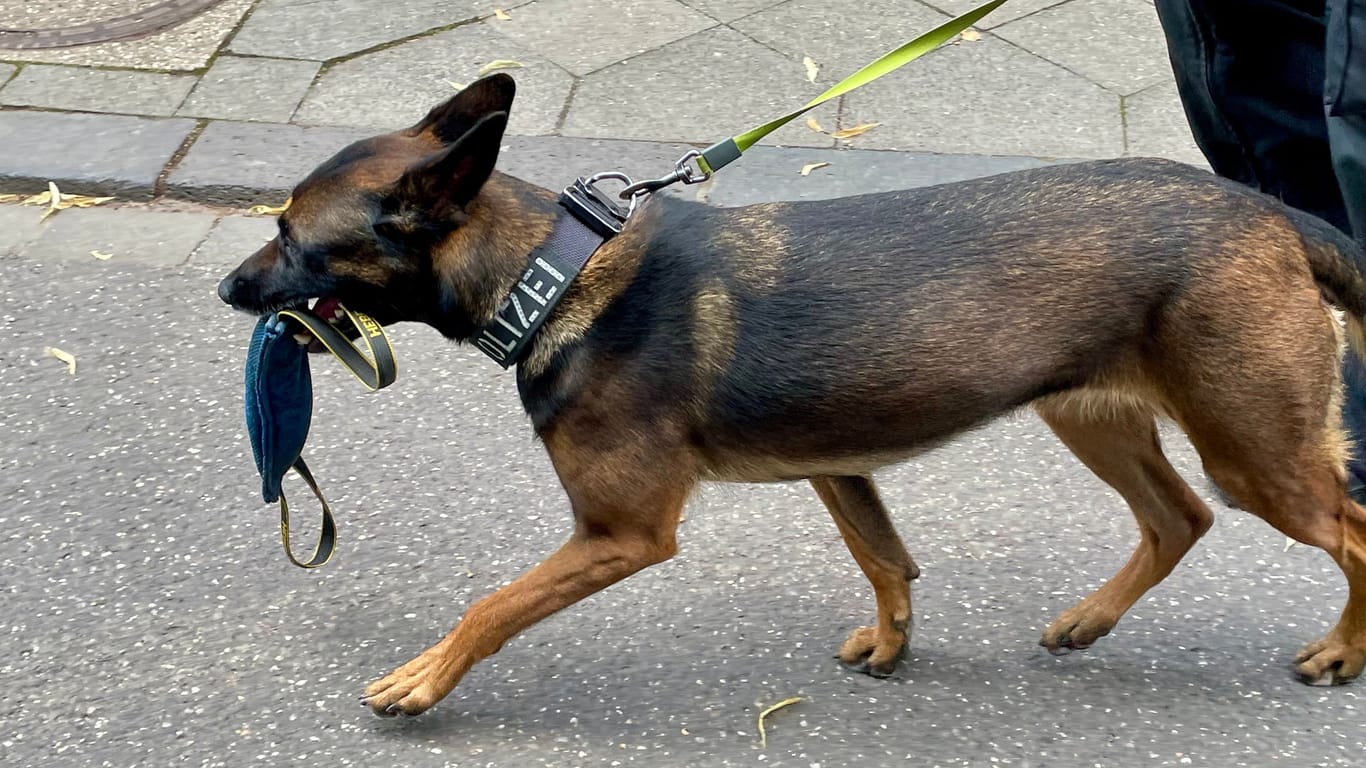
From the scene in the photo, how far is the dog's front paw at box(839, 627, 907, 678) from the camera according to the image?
3.35m

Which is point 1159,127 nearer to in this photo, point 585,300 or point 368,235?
point 585,300

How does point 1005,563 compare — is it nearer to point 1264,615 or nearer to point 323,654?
point 1264,615

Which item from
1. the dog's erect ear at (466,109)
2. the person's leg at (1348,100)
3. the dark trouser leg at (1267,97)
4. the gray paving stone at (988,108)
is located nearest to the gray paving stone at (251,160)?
the gray paving stone at (988,108)

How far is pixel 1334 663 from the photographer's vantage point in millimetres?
3275

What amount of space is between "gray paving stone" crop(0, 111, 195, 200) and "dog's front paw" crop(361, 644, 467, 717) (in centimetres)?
289

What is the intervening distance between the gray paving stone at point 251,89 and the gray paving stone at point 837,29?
2000mm

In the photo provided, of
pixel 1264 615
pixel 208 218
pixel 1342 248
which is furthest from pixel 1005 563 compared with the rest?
pixel 208 218

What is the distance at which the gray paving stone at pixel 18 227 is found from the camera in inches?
200

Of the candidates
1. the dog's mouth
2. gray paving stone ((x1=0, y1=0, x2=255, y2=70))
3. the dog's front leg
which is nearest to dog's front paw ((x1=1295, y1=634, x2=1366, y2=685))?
the dog's front leg

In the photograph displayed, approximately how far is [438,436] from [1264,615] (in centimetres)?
231

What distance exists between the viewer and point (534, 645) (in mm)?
3459

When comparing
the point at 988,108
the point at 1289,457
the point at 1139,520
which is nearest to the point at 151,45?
the point at 988,108

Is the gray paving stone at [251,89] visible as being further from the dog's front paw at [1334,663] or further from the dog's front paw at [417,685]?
the dog's front paw at [1334,663]

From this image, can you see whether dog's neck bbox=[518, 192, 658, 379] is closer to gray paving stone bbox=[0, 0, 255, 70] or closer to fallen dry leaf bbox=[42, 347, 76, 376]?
fallen dry leaf bbox=[42, 347, 76, 376]
